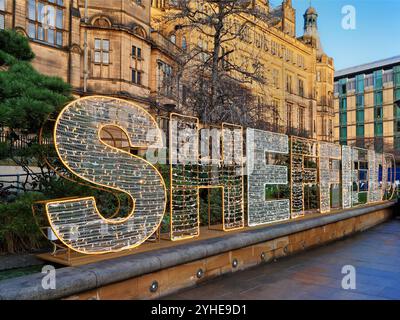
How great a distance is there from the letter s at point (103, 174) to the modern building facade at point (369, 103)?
60.7 metres

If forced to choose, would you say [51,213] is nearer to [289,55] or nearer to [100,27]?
[100,27]

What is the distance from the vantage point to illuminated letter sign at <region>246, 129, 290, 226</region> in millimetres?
8023

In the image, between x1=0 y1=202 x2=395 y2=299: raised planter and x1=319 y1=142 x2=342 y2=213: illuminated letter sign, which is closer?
x1=0 y1=202 x2=395 y2=299: raised planter

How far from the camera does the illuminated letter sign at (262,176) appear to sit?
8023 mm

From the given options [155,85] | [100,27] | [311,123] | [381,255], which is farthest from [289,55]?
[381,255]

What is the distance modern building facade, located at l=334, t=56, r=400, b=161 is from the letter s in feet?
199

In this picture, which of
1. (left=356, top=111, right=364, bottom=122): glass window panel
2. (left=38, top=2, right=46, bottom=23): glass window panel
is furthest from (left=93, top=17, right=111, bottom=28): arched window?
(left=356, top=111, right=364, bottom=122): glass window panel

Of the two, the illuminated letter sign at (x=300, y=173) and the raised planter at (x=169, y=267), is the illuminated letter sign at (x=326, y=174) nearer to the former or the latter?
the illuminated letter sign at (x=300, y=173)

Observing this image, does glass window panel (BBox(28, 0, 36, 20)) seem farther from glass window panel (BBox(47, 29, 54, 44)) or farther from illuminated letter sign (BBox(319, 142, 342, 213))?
illuminated letter sign (BBox(319, 142, 342, 213))

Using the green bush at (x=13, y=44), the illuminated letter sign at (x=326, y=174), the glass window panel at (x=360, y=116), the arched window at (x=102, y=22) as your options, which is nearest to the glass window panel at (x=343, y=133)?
the glass window panel at (x=360, y=116)

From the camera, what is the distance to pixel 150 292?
4895mm

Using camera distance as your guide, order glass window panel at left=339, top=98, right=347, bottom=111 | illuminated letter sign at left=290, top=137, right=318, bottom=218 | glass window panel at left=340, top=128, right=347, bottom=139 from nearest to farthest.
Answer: illuminated letter sign at left=290, top=137, right=318, bottom=218, glass window panel at left=339, top=98, right=347, bottom=111, glass window panel at left=340, top=128, right=347, bottom=139

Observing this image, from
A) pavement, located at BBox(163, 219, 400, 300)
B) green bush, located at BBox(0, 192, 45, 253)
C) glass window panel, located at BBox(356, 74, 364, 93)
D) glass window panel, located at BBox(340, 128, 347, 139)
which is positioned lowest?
pavement, located at BBox(163, 219, 400, 300)

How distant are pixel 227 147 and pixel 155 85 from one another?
17935 millimetres
